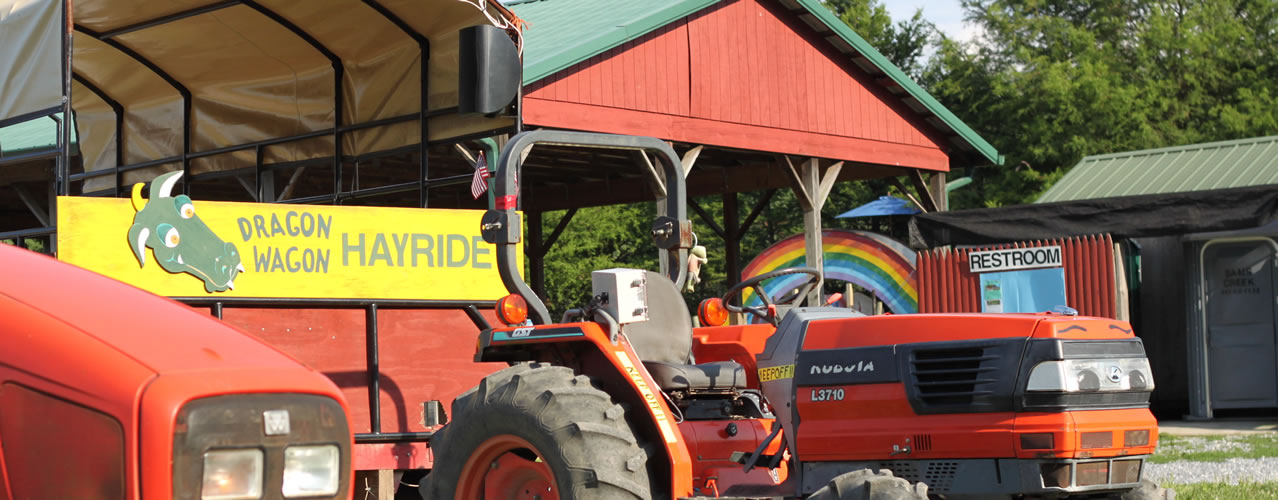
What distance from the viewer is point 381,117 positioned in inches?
494

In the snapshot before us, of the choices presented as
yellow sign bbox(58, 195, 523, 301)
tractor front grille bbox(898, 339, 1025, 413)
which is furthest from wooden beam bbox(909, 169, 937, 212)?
A: tractor front grille bbox(898, 339, 1025, 413)

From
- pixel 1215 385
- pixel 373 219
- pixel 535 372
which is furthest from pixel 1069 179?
pixel 535 372

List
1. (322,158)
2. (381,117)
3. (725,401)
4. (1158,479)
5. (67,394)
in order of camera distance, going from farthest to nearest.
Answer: (322,158) → (381,117) → (1158,479) → (725,401) → (67,394)

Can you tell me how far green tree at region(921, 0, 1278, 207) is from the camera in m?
35.8

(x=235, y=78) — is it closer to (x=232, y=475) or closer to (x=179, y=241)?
(x=179, y=241)

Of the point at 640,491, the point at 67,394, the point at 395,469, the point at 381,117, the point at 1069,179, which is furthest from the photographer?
the point at 1069,179

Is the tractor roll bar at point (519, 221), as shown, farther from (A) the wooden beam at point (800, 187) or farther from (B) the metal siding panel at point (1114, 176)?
(B) the metal siding panel at point (1114, 176)

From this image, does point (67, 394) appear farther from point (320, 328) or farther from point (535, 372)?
point (320, 328)

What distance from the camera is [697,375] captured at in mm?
5902

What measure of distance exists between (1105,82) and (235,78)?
1073 inches

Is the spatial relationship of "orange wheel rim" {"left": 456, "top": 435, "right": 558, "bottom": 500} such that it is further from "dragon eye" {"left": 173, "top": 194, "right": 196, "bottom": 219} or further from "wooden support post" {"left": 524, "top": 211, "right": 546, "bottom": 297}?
"wooden support post" {"left": 524, "top": 211, "right": 546, "bottom": 297}

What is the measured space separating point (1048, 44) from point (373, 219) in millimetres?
37739

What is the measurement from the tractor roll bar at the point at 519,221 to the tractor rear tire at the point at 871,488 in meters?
1.79

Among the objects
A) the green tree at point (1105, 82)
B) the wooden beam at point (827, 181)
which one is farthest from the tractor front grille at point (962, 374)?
the green tree at point (1105, 82)
